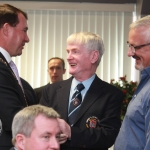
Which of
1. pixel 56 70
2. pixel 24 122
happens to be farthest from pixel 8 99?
pixel 56 70

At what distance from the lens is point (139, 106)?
2492 mm

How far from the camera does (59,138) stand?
8.47 feet

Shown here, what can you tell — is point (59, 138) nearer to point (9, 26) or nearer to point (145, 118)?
point (145, 118)

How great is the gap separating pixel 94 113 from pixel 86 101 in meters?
0.10

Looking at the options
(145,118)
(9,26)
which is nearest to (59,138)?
(145,118)

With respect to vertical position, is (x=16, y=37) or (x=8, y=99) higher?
(x=16, y=37)

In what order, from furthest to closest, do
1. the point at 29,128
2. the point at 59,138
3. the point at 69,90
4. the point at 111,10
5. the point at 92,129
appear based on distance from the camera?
the point at 111,10, the point at 69,90, the point at 92,129, the point at 59,138, the point at 29,128

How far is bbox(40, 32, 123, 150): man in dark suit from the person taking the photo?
2.85 m

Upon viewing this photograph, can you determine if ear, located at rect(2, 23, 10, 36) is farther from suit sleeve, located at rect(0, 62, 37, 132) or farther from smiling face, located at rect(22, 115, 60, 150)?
smiling face, located at rect(22, 115, 60, 150)

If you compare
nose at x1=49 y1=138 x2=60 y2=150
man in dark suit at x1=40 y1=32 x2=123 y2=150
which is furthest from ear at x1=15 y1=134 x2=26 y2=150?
man in dark suit at x1=40 y1=32 x2=123 y2=150

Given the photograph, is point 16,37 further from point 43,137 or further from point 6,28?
point 43,137

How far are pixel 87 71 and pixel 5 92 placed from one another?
0.61 m

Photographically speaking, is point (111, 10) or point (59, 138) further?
point (111, 10)

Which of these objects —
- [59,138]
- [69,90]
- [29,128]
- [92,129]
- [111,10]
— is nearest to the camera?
[29,128]
